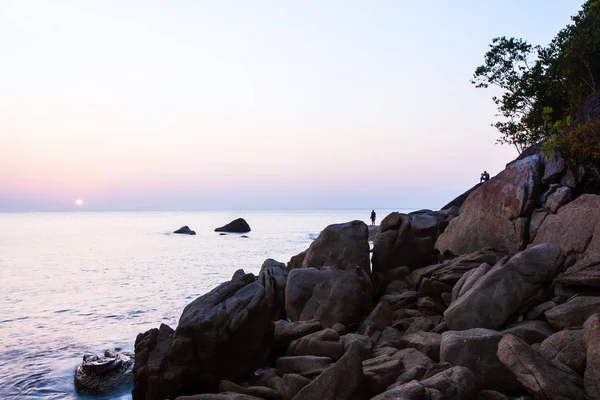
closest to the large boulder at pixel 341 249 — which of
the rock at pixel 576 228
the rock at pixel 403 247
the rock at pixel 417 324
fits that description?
the rock at pixel 403 247

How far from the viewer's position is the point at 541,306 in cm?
1114

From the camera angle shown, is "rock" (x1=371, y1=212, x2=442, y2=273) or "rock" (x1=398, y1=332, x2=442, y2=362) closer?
"rock" (x1=398, y1=332, x2=442, y2=362)

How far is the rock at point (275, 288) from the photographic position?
685 inches

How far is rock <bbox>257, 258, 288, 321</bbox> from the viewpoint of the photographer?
17.4 m

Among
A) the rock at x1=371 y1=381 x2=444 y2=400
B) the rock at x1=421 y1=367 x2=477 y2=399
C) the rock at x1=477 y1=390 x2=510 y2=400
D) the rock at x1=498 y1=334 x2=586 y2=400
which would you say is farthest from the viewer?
the rock at x1=477 y1=390 x2=510 y2=400

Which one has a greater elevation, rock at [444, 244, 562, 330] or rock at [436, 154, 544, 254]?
rock at [436, 154, 544, 254]

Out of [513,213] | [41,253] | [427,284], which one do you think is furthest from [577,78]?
[41,253]

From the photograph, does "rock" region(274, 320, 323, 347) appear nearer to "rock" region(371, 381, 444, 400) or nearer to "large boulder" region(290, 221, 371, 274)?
"large boulder" region(290, 221, 371, 274)

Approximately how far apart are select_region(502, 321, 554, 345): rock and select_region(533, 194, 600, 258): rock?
3.37 m

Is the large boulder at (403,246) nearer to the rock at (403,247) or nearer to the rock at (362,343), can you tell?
the rock at (403,247)

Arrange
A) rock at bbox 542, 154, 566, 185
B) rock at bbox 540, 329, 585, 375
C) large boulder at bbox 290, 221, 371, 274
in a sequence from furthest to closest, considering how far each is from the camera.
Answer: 1. large boulder at bbox 290, 221, 371, 274
2. rock at bbox 542, 154, 566, 185
3. rock at bbox 540, 329, 585, 375

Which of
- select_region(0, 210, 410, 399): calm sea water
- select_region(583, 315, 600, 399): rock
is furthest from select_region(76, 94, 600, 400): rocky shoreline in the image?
select_region(0, 210, 410, 399): calm sea water

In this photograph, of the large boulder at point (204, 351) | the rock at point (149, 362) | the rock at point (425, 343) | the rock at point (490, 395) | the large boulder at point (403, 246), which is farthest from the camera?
the large boulder at point (403, 246)

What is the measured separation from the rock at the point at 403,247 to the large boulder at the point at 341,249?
146 centimetres
